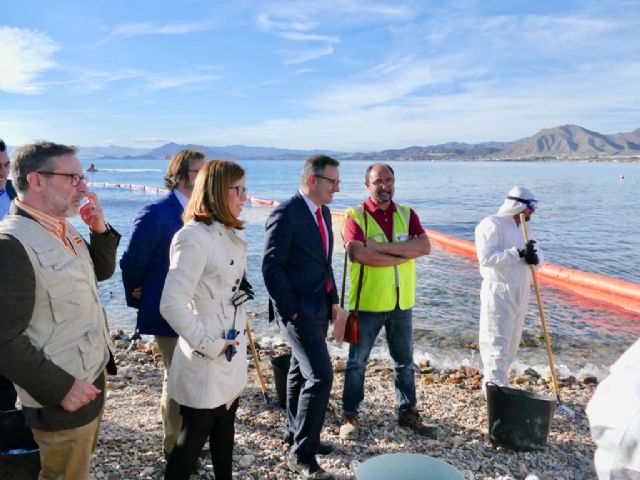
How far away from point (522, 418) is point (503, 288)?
4.42 feet

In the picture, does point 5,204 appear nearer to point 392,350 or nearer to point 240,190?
point 240,190

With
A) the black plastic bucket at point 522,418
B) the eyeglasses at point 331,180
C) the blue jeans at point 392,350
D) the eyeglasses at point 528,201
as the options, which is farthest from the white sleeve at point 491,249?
the eyeglasses at point 331,180

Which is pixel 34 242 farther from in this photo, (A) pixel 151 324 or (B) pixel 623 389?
(B) pixel 623 389

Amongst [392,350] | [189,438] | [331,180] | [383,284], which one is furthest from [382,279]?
[189,438]

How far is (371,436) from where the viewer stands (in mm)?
4594

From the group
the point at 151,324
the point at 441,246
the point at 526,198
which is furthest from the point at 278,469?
the point at 441,246

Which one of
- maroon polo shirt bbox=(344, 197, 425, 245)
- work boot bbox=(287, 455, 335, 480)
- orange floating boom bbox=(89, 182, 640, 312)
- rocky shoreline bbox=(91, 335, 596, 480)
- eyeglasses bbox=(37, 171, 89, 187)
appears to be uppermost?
eyeglasses bbox=(37, 171, 89, 187)

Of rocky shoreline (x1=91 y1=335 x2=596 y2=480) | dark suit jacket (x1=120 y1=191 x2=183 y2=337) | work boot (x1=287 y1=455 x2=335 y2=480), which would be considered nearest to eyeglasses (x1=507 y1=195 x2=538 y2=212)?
rocky shoreline (x1=91 y1=335 x2=596 y2=480)

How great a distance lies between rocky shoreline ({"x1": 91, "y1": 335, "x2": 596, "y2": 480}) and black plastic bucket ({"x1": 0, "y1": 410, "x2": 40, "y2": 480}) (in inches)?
44.5

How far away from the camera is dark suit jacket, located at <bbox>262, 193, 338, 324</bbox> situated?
12.3 ft

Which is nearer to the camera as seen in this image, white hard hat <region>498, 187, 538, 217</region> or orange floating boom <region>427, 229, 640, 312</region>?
white hard hat <region>498, 187, 538, 217</region>

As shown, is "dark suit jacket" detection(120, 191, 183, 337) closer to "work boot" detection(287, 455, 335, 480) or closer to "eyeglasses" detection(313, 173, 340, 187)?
"eyeglasses" detection(313, 173, 340, 187)

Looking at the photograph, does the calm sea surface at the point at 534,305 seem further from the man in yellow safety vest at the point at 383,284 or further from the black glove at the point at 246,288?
the black glove at the point at 246,288

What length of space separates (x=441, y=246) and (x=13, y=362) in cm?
1916
